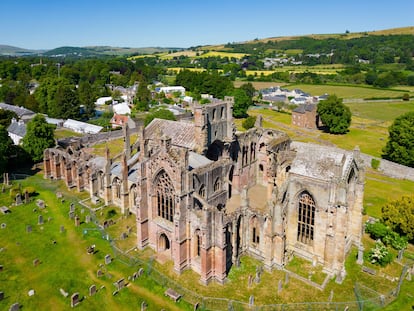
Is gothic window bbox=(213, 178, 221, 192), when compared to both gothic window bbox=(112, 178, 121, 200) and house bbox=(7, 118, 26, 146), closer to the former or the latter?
gothic window bbox=(112, 178, 121, 200)

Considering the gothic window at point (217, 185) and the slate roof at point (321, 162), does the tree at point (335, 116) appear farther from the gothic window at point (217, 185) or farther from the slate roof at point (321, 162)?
the gothic window at point (217, 185)

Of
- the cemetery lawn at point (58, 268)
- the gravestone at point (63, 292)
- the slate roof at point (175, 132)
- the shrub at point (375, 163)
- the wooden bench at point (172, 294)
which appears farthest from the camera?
the shrub at point (375, 163)

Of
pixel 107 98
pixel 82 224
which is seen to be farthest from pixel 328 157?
pixel 107 98

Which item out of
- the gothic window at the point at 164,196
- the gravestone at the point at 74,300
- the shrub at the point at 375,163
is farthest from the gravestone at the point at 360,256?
the shrub at the point at 375,163

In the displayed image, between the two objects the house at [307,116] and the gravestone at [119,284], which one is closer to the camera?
the gravestone at [119,284]

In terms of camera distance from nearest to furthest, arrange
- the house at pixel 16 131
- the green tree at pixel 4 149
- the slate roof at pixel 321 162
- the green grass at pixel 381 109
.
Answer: the slate roof at pixel 321 162 < the green tree at pixel 4 149 < the house at pixel 16 131 < the green grass at pixel 381 109

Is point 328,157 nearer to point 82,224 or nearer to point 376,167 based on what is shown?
point 82,224
